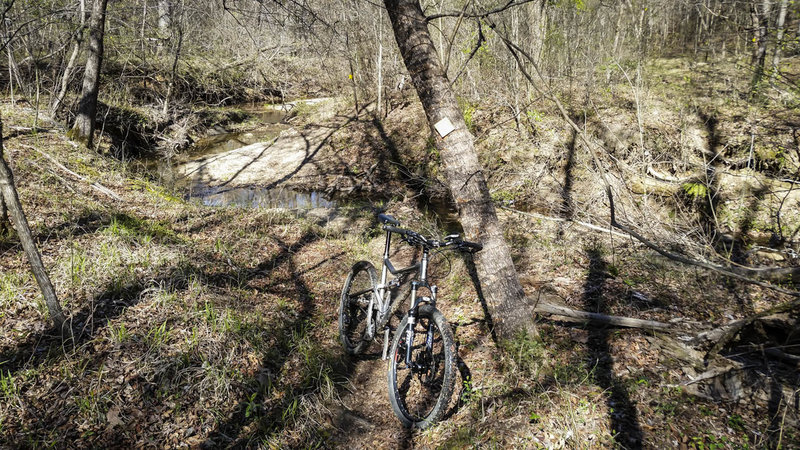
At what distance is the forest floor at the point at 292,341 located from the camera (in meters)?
2.76

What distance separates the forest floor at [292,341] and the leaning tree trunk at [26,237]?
0.27 m

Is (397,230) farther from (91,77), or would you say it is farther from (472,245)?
(91,77)

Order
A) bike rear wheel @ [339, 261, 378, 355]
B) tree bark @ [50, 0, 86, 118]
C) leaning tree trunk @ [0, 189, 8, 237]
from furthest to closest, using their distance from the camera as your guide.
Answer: tree bark @ [50, 0, 86, 118]
leaning tree trunk @ [0, 189, 8, 237]
bike rear wheel @ [339, 261, 378, 355]

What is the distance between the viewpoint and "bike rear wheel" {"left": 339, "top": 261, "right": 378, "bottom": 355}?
4.12 meters

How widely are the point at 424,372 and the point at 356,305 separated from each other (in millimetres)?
1499

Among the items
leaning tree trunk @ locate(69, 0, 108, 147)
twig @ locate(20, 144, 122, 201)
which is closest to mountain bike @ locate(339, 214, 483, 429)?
twig @ locate(20, 144, 122, 201)

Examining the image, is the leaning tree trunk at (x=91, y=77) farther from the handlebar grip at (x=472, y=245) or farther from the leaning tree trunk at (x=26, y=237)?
the handlebar grip at (x=472, y=245)

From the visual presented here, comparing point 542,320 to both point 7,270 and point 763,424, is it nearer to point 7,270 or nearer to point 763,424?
point 763,424

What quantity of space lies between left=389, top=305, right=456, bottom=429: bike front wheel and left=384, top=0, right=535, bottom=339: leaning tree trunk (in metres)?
0.69

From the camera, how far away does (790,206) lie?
772 centimetres

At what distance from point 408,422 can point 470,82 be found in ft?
37.3

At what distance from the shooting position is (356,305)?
4453 millimetres

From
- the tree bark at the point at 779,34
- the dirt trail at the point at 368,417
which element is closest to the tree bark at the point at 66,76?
the dirt trail at the point at 368,417

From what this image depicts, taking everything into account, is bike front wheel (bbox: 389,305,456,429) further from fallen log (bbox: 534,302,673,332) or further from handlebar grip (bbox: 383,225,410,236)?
fallen log (bbox: 534,302,673,332)
